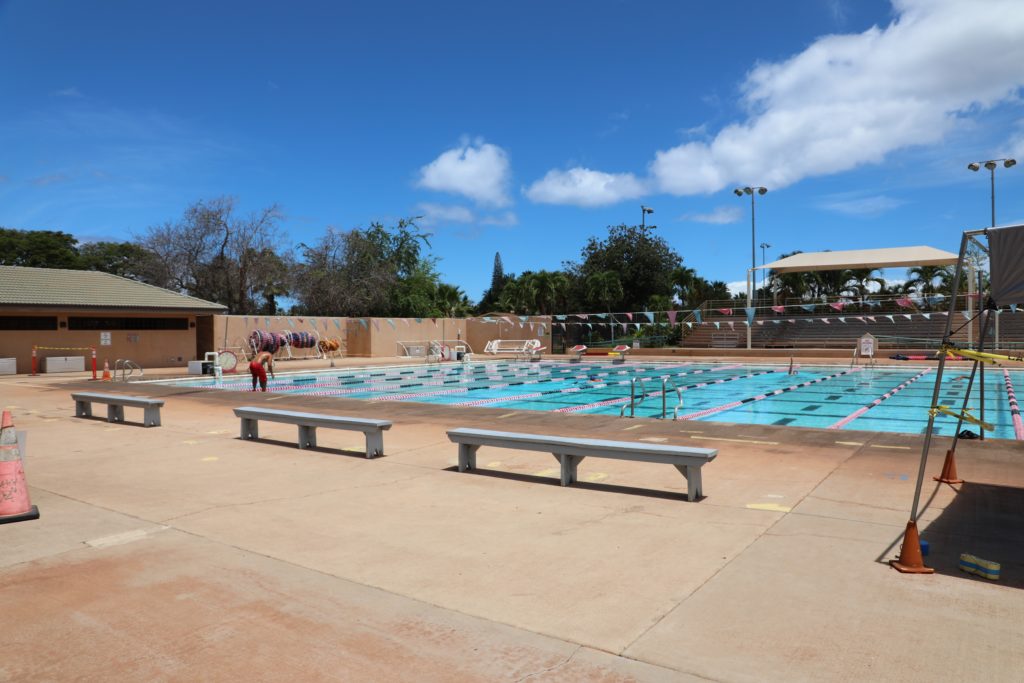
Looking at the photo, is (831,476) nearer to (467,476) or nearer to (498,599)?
(467,476)

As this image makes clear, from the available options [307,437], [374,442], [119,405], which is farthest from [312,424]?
[119,405]

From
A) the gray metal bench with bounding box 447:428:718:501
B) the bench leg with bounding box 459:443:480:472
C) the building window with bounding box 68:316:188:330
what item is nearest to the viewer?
the gray metal bench with bounding box 447:428:718:501

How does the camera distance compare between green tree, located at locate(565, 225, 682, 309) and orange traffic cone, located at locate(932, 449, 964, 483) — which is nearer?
orange traffic cone, located at locate(932, 449, 964, 483)

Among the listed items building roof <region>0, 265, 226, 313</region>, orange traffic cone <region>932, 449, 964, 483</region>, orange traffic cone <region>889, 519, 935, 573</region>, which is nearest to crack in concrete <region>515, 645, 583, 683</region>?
orange traffic cone <region>889, 519, 935, 573</region>

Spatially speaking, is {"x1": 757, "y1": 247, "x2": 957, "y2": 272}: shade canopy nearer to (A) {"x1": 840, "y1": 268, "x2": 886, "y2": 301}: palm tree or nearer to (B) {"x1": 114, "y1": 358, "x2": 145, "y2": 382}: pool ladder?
(A) {"x1": 840, "y1": 268, "x2": 886, "y2": 301}: palm tree

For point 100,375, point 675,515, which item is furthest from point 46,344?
point 675,515

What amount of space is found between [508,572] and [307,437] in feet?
18.2

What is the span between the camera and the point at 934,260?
34.6 m

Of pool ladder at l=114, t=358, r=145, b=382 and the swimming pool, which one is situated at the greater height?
pool ladder at l=114, t=358, r=145, b=382

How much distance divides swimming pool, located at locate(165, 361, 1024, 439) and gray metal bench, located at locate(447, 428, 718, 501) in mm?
4587

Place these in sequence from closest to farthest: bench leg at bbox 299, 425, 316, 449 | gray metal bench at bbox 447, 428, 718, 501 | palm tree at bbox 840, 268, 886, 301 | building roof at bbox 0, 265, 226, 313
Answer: gray metal bench at bbox 447, 428, 718, 501
bench leg at bbox 299, 425, 316, 449
building roof at bbox 0, 265, 226, 313
palm tree at bbox 840, 268, 886, 301

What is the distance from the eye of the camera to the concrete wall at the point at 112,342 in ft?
82.4

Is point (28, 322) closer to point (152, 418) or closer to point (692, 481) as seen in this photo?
point (152, 418)

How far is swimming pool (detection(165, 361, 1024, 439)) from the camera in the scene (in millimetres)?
14352
